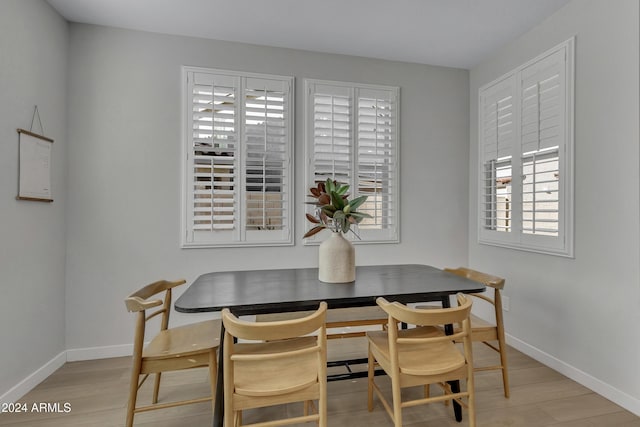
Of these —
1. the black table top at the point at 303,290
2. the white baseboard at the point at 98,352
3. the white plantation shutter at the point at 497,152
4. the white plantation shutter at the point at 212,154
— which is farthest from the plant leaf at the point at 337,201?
the white baseboard at the point at 98,352

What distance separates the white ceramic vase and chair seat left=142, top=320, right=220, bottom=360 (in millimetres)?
744

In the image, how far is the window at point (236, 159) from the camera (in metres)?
2.84

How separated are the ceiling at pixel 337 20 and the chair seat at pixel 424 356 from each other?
2345mm

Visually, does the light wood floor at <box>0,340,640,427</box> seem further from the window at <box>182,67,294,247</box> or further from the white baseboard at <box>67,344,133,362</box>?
the window at <box>182,67,294,247</box>

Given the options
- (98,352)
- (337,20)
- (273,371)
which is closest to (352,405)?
(273,371)

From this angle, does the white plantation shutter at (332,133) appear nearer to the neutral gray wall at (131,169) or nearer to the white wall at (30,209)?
the neutral gray wall at (131,169)

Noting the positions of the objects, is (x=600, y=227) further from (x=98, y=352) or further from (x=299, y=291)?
(x=98, y=352)

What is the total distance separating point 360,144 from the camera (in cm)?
319

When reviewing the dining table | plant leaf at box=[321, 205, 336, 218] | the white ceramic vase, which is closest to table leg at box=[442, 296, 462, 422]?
the dining table

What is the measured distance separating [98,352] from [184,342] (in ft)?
4.78

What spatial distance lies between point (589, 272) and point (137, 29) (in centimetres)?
398

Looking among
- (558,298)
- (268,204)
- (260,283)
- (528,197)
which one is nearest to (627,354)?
(558,298)

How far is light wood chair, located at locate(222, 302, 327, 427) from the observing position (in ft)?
4.38

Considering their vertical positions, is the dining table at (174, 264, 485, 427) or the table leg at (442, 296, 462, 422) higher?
the dining table at (174, 264, 485, 427)
